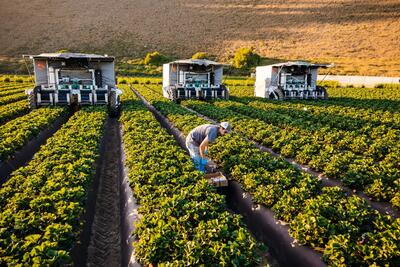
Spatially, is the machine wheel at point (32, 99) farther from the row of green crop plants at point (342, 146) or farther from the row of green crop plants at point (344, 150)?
the row of green crop plants at point (344, 150)

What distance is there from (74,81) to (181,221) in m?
14.6

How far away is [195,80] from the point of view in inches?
883

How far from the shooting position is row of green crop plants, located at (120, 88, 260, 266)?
12.2ft

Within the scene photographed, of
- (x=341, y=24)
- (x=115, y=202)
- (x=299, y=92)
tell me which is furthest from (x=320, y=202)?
(x=341, y=24)

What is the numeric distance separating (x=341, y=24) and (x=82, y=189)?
3966 inches

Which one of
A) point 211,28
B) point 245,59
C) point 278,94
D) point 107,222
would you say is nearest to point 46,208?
point 107,222

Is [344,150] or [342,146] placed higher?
[342,146]

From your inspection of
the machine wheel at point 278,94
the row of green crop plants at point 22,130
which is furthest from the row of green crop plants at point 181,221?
the machine wheel at point 278,94

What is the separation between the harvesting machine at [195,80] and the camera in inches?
848

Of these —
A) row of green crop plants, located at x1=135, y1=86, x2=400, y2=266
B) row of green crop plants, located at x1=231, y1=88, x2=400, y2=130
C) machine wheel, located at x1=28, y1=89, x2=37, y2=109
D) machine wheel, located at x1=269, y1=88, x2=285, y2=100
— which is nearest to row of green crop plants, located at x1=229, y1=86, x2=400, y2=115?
row of green crop plants, located at x1=231, y1=88, x2=400, y2=130

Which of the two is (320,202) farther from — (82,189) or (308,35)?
(308,35)

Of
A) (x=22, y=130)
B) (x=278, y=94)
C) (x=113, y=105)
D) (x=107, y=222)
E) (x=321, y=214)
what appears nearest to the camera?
(x=321, y=214)

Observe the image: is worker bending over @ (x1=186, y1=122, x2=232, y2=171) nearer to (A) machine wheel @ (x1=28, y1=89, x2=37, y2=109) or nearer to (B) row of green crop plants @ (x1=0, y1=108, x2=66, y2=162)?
(B) row of green crop plants @ (x1=0, y1=108, x2=66, y2=162)

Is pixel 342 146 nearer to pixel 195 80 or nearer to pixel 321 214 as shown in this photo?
pixel 321 214
